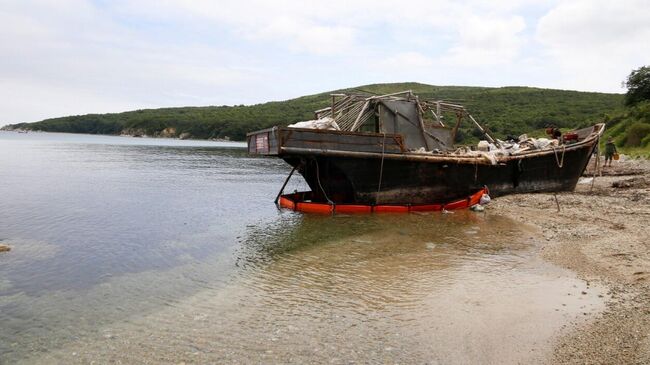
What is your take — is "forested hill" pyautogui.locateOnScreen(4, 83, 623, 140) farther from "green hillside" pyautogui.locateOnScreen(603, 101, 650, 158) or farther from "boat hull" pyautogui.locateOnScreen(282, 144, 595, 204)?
"boat hull" pyautogui.locateOnScreen(282, 144, 595, 204)

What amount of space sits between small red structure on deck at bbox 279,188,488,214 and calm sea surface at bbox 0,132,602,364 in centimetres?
69

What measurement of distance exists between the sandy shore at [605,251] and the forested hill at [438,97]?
36.6 metres

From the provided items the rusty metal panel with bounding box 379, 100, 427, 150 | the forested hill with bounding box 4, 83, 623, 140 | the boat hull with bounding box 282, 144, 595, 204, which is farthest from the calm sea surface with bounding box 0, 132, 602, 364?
the forested hill with bounding box 4, 83, 623, 140

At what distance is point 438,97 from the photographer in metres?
108

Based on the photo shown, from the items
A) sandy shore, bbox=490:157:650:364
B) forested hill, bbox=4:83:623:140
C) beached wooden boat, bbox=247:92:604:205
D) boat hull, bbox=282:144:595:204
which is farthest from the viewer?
forested hill, bbox=4:83:623:140

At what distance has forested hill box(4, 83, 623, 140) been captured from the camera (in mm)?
68312

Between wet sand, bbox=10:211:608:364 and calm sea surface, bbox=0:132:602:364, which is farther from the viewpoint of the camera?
calm sea surface, bbox=0:132:602:364

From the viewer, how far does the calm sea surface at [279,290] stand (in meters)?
5.88

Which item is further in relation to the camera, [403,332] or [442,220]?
[442,220]

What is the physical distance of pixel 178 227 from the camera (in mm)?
14430

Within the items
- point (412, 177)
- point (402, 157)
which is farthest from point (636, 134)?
point (402, 157)

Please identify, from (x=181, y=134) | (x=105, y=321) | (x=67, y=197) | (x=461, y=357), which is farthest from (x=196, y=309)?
(x=181, y=134)

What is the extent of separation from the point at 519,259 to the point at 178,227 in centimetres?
967

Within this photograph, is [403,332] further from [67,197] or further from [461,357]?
[67,197]
